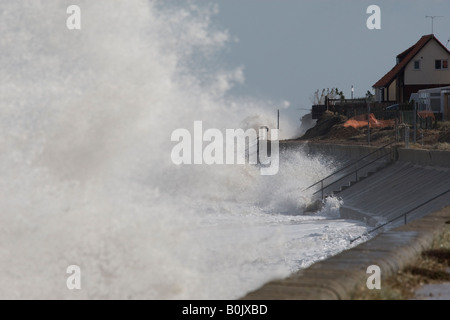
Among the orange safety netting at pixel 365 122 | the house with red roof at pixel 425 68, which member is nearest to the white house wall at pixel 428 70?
the house with red roof at pixel 425 68

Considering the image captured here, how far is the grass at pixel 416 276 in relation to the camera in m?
6.73

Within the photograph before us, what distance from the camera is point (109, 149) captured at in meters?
14.5

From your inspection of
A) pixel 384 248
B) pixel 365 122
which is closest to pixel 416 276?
pixel 384 248

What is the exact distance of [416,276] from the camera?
7.77 metres

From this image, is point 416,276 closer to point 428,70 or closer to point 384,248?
point 384,248

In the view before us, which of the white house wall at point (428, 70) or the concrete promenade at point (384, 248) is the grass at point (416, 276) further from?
the white house wall at point (428, 70)

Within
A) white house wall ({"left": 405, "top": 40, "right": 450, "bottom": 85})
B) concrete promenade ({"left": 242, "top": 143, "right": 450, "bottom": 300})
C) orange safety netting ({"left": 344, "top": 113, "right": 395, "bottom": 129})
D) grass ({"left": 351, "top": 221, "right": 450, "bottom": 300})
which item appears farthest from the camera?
white house wall ({"left": 405, "top": 40, "right": 450, "bottom": 85})

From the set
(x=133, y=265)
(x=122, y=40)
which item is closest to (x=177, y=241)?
(x=133, y=265)

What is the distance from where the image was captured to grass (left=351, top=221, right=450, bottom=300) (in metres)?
6.73

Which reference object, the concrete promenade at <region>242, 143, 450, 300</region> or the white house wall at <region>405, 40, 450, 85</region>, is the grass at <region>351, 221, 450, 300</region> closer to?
the concrete promenade at <region>242, 143, 450, 300</region>

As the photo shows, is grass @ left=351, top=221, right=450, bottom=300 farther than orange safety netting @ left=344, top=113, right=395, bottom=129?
No

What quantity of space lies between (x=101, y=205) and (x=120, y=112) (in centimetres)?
295

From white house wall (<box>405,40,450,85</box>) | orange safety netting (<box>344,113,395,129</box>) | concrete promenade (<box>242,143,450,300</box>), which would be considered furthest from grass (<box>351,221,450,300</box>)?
white house wall (<box>405,40,450,85</box>)
